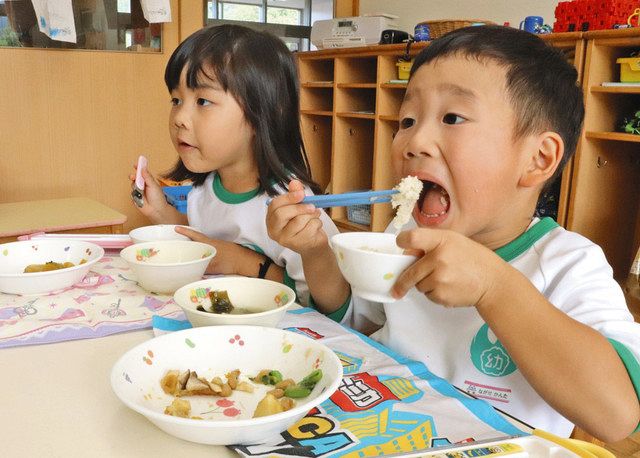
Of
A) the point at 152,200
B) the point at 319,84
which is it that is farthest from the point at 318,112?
the point at 152,200

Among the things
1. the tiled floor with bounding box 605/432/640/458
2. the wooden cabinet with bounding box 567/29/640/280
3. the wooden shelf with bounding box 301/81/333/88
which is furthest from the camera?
the wooden shelf with bounding box 301/81/333/88

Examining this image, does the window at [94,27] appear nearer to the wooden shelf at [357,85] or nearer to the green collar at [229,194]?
the wooden shelf at [357,85]

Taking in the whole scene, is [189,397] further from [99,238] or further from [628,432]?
[99,238]

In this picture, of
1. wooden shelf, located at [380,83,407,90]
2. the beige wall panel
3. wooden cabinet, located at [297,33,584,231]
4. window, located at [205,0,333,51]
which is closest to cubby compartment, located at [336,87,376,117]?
wooden cabinet, located at [297,33,584,231]

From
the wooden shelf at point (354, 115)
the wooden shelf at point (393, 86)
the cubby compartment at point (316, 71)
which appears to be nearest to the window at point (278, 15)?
the cubby compartment at point (316, 71)

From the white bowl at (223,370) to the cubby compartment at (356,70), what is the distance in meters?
3.02

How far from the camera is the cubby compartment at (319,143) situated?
402 cm

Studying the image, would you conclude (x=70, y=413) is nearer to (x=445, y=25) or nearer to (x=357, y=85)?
(x=445, y=25)

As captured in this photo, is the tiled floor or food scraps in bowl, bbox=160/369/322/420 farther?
the tiled floor

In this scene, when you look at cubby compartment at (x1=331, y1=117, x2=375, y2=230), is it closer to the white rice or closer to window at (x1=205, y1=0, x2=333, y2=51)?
window at (x1=205, y1=0, x2=333, y2=51)

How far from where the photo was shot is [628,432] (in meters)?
0.66

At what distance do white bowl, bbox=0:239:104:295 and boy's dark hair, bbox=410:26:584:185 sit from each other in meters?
0.67

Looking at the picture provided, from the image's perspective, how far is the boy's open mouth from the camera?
2.69 ft

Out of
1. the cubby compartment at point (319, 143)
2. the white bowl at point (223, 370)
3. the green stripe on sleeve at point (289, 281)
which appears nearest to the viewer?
the white bowl at point (223, 370)
